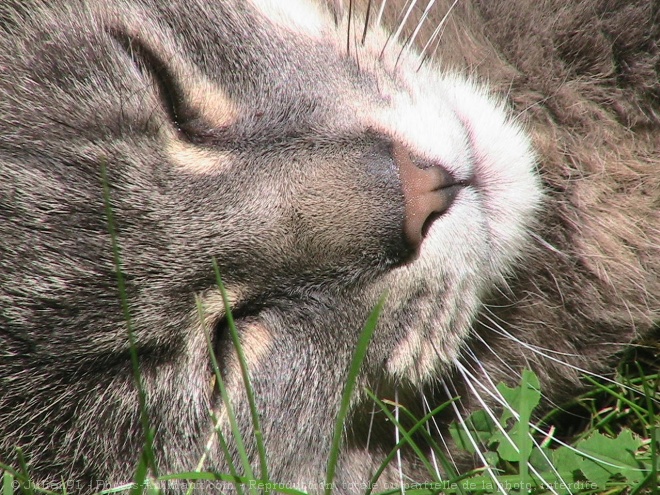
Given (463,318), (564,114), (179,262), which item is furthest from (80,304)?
Answer: (564,114)

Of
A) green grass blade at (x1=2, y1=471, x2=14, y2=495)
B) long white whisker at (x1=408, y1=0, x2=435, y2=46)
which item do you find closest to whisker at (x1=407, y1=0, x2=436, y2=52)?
long white whisker at (x1=408, y1=0, x2=435, y2=46)

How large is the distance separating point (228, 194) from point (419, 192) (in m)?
0.40

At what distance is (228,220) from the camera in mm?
1516

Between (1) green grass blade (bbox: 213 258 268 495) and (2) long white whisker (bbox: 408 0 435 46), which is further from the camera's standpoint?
(2) long white whisker (bbox: 408 0 435 46)

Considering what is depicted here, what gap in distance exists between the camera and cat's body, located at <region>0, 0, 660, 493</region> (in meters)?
1.46

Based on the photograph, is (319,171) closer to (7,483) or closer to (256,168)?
(256,168)

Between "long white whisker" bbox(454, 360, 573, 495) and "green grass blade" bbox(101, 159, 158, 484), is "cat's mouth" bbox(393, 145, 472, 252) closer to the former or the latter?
"long white whisker" bbox(454, 360, 573, 495)

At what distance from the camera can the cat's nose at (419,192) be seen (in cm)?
146

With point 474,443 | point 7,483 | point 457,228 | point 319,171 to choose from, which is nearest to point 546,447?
point 474,443

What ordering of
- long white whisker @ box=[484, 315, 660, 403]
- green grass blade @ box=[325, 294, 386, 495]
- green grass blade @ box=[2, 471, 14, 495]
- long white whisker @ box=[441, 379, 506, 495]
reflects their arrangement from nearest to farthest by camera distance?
green grass blade @ box=[325, 294, 386, 495]
green grass blade @ box=[2, 471, 14, 495]
long white whisker @ box=[441, 379, 506, 495]
long white whisker @ box=[484, 315, 660, 403]

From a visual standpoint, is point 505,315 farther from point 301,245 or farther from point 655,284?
point 301,245

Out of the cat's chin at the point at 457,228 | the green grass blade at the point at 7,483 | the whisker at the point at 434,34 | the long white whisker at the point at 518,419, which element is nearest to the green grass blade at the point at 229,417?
the cat's chin at the point at 457,228

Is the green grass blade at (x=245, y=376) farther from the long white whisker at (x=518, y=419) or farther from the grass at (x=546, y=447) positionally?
the long white whisker at (x=518, y=419)

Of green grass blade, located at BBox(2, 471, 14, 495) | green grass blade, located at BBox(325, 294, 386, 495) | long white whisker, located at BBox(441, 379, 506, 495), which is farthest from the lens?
long white whisker, located at BBox(441, 379, 506, 495)
